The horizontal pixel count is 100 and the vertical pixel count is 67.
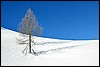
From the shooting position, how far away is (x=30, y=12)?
147 ft

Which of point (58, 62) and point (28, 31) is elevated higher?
point (28, 31)

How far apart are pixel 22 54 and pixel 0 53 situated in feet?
10.8

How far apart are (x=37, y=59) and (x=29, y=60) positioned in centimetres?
133

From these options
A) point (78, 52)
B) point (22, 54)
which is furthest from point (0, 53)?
point (78, 52)

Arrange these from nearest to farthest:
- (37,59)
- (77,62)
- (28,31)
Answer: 1. (77,62)
2. (37,59)
3. (28,31)

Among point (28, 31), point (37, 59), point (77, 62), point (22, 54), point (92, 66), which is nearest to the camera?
point (92, 66)

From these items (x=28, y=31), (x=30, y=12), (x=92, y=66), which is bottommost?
(x=92, y=66)

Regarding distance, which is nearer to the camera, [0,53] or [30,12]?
[0,53]

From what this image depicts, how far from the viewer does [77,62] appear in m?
35.3

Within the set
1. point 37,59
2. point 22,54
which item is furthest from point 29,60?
point 22,54

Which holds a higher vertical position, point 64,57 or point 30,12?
point 30,12

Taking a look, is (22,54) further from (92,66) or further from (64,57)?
(92,66)

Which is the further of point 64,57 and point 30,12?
point 30,12

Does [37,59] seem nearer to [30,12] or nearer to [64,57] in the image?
[64,57]
